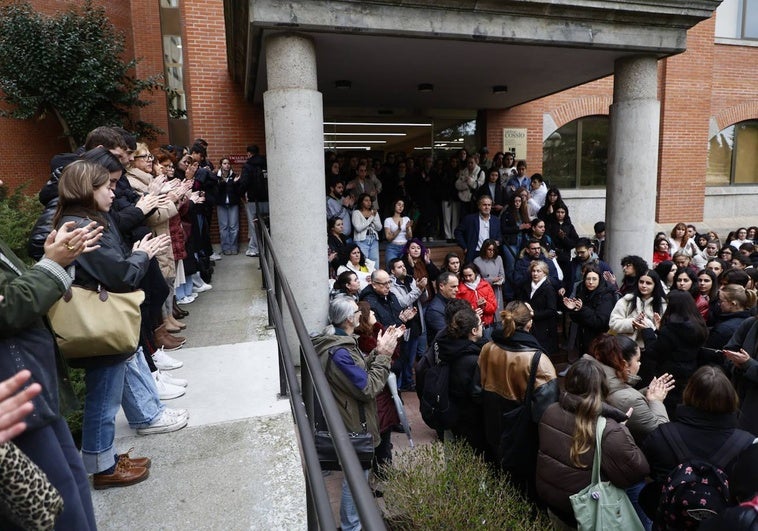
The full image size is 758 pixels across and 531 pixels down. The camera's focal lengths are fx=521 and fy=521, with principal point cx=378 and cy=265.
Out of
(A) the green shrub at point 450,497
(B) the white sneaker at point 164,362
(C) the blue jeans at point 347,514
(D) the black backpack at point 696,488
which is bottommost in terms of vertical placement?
(C) the blue jeans at point 347,514

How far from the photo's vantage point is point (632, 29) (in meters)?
6.93

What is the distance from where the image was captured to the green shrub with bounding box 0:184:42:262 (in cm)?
513

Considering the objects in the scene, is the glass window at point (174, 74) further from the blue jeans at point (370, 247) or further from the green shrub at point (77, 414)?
the green shrub at point (77, 414)

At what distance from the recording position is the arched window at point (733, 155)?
49.9 feet

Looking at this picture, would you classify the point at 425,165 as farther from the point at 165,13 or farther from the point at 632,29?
the point at 165,13

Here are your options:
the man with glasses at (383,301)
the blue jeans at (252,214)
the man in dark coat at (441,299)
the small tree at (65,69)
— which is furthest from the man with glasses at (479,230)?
the small tree at (65,69)

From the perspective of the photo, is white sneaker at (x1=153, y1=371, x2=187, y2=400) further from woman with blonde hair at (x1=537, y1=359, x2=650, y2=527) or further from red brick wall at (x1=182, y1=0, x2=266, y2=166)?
red brick wall at (x1=182, y1=0, x2=266, y2=166)

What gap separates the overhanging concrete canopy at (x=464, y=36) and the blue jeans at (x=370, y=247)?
2657mm

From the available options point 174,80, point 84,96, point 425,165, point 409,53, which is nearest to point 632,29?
point 409,53

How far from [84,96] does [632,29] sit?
49.5 ft

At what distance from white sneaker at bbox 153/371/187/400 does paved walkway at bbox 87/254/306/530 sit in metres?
0.05

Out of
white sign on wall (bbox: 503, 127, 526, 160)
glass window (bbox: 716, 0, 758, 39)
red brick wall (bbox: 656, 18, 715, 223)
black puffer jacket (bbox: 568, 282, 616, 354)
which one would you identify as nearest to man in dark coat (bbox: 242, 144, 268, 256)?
black puffer jacket (bbox: 568, 282, 616, 354)

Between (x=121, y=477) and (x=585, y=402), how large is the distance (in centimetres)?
281

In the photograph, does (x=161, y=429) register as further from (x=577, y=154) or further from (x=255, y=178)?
(x=577, y=154)
